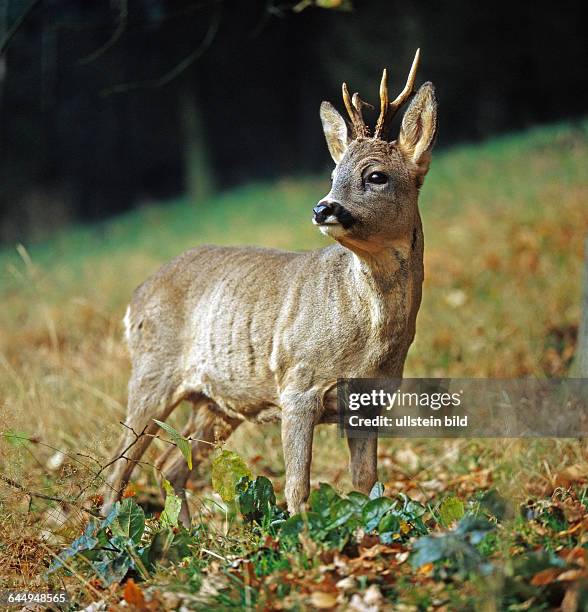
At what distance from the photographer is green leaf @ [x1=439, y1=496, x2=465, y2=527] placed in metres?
3.83

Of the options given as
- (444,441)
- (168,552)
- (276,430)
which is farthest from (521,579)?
(276,430)

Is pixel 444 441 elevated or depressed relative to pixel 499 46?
depressed

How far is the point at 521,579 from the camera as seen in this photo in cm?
313

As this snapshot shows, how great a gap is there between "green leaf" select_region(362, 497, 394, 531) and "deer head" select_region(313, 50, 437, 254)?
1068 mm

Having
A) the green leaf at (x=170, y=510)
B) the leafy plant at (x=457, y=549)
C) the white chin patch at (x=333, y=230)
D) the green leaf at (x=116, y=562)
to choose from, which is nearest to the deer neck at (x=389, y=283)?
the white chin patch at (x=333, y=230)

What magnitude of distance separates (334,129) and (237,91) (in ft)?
64.4

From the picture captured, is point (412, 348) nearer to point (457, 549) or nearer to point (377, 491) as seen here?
point (377, 491)

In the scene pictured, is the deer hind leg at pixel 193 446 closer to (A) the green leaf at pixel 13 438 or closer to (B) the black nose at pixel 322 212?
(A) the green leaf at pixel 13 438

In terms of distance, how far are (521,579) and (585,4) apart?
63.2 ft

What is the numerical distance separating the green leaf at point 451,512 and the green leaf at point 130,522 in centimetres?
126

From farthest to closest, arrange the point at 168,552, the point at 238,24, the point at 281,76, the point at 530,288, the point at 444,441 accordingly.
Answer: the point at 281,76 < the point at 238,24 < the point at 530,288 < the point at 444,441 < the point at 168,552

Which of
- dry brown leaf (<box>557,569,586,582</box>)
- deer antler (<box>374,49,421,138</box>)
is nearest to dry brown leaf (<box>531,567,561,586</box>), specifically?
dry brown leaf (<box>557,569,586,582</box>)

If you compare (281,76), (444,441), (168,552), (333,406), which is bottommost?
(444,441)

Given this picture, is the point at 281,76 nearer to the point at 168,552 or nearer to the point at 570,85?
the point at 570,85
